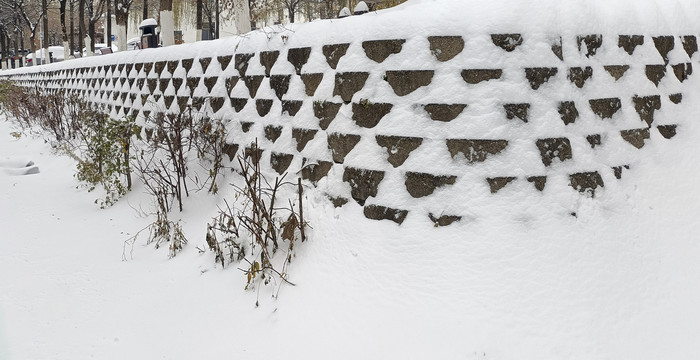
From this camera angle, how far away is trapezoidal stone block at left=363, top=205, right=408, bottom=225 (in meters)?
3.09

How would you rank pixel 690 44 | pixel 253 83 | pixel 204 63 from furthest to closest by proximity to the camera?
pixel 204 63, pixel 253 83, pixel 690 44

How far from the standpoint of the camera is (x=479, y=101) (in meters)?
2.96

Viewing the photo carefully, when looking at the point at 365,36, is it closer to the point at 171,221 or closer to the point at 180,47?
the point at 171,221

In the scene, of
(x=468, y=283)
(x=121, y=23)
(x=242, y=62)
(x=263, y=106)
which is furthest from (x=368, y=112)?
(x=121, y=23)

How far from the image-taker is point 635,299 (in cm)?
263

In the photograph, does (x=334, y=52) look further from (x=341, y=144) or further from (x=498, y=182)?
(x=498, y=182)

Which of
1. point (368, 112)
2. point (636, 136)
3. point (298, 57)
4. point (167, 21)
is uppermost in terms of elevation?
point (167, 21)

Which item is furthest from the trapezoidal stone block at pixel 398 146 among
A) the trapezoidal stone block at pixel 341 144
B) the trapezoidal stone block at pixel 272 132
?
the trapezoidal stone block at pixel 272 132

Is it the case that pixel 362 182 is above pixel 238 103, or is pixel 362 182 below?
below

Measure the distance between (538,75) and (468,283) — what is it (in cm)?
123

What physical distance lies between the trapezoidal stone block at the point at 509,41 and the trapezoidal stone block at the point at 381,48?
22.1 inches

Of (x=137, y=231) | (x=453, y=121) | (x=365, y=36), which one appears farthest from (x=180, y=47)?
(x=453, y=121)

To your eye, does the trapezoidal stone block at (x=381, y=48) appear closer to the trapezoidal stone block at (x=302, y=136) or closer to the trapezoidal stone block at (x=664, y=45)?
the trapezoidal stone block at (x=302, y=136)

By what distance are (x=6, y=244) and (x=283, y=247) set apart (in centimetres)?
280
